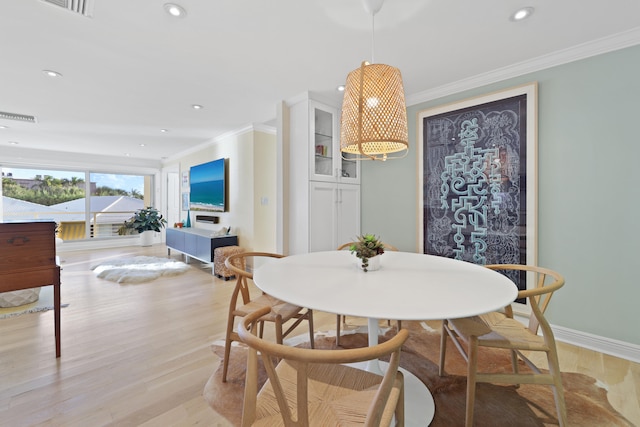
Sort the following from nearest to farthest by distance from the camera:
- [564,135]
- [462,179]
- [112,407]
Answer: [112,407] → [564,135] → [462,179]

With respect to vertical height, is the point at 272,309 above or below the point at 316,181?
below

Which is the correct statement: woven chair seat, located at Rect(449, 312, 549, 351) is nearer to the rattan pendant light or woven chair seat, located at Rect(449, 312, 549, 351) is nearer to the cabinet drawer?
the rattan pendant light

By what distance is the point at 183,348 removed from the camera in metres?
2.20

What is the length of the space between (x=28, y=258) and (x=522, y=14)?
3780mm

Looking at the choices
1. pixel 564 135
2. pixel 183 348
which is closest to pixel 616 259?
pixel 564 135

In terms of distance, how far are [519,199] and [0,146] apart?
9.02 meters

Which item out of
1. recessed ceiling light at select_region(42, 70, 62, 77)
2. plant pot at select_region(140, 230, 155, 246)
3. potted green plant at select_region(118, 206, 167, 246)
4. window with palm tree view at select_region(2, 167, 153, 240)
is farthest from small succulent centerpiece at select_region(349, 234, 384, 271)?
plant pot at select_region(140, 230, 155, 246)

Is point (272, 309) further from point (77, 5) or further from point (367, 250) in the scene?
point (77, 5)

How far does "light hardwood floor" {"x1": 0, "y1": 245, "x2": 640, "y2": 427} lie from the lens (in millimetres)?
1515

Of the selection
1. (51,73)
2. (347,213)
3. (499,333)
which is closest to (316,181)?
(347,213)

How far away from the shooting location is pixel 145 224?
6938mm

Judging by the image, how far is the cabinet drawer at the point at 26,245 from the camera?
76.8 inches

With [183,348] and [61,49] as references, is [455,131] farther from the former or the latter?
[61,49]

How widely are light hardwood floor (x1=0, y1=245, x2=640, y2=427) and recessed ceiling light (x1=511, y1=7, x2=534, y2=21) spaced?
2.38 metres
